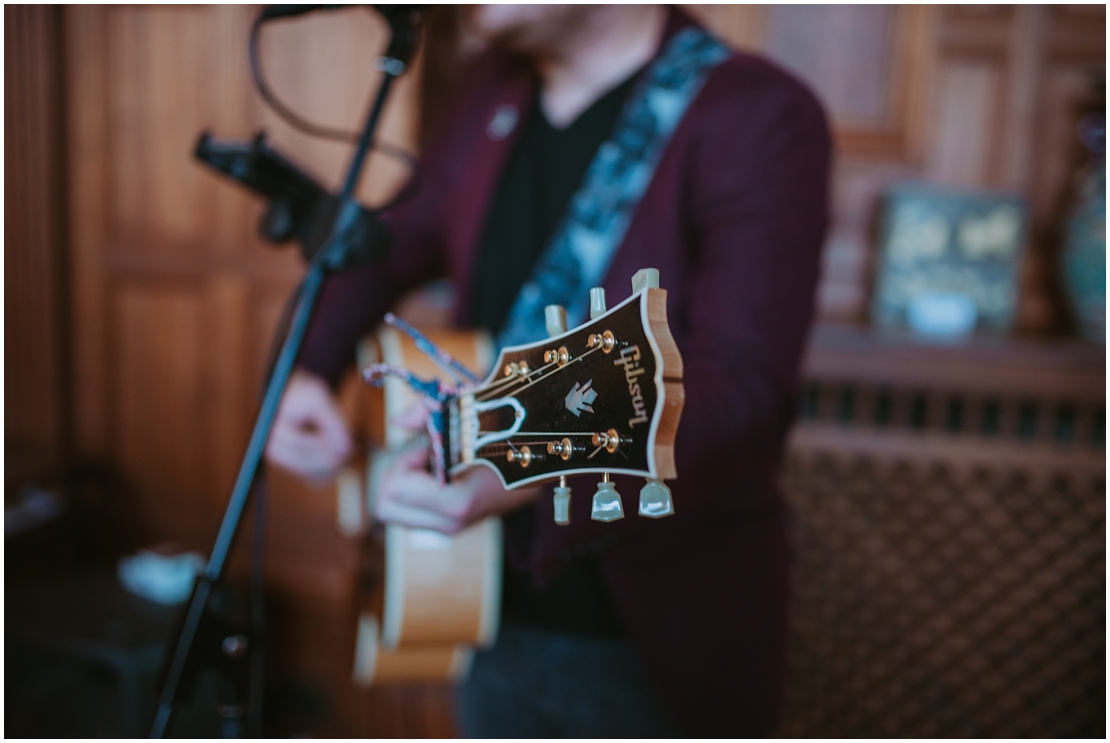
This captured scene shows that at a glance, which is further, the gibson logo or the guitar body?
the guitar body

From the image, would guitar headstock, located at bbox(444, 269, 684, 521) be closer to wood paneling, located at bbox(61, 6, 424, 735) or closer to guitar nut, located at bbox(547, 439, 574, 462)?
guitar nut, located at bbox(547, 439, 574, 462)

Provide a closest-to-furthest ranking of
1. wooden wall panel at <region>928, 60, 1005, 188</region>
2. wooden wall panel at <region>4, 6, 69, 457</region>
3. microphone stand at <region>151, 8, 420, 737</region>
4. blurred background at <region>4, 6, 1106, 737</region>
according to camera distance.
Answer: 1. microphone stand at <region>151, 8, 420, 737</region>
2. blurred background at <region>4, 6, 1106, 737</region>
3. wooden wall panel at <region>928, 60, 1005, 188</region>
4. wooden wall panel at <region>4, 6, 69, 457</region>

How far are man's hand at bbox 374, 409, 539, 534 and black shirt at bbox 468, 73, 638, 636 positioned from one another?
0.35 m

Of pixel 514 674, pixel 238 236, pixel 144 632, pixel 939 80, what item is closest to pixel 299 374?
pixel 514 674

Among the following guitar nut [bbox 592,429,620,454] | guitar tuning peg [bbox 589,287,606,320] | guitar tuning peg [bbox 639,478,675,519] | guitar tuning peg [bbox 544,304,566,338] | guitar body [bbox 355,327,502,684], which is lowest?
guitar body [bbox 355,327,502,684]

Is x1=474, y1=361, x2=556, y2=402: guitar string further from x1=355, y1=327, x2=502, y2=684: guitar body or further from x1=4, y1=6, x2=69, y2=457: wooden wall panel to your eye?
x1=4, y1=6, x2=69, y2=457: wooden wall panel

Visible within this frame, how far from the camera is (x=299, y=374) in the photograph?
1059mm

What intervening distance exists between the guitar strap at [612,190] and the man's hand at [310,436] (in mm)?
301

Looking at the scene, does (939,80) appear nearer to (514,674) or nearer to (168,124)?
(514,674)

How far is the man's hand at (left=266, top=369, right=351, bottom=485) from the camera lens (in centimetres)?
95

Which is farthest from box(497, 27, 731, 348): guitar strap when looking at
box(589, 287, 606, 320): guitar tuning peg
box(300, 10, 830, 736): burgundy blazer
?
box(589, 287, 606, 320): guitar tuning peg

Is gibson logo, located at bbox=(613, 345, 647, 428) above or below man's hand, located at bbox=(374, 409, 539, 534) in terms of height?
above

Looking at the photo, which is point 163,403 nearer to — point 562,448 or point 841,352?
point 841,352

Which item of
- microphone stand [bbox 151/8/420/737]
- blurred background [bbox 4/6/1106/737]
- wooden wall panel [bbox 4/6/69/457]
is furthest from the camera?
wooden wall panel [bbox 4/6/69/457]
